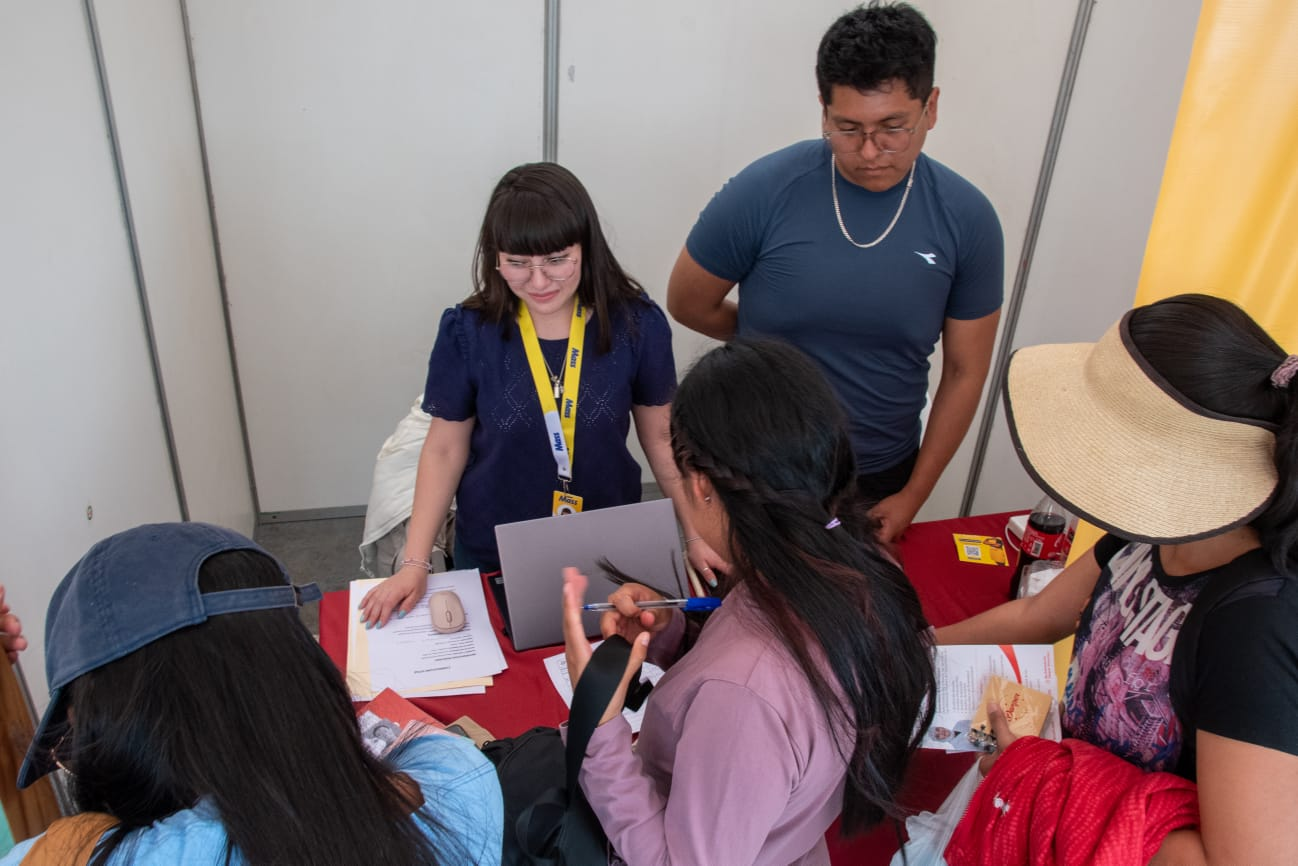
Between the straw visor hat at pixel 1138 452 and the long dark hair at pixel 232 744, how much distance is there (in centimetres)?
83

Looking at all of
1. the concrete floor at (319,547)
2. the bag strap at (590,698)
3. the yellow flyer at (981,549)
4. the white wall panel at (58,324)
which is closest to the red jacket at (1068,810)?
the bag strap at (590,698)

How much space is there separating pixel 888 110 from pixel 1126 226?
1.34m

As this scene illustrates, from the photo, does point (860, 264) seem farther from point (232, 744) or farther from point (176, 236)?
point (176, 236)

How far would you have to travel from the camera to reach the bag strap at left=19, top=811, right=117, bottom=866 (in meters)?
0.70

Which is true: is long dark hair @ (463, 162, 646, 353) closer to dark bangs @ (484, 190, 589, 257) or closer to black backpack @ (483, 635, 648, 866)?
dark bangs @ (484, 190, 589, 257)

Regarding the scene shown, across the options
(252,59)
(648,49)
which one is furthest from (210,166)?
(648,49)

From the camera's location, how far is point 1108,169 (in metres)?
2.53

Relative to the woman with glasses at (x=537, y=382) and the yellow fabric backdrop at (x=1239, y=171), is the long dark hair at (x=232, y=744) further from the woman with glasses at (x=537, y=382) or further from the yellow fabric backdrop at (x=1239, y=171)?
the yellow fabric backdrop at (x=1239, y=171)

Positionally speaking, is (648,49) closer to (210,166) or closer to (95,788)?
(210,166)

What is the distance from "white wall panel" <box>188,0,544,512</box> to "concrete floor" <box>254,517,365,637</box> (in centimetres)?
13

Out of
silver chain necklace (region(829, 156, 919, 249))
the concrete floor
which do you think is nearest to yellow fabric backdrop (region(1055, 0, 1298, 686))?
silver chain necklace (region(829, 156, 919, 249))

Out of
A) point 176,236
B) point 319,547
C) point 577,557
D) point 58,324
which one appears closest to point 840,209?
point 577,557

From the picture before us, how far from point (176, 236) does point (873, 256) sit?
2.12m

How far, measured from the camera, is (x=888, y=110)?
162 centimetres
